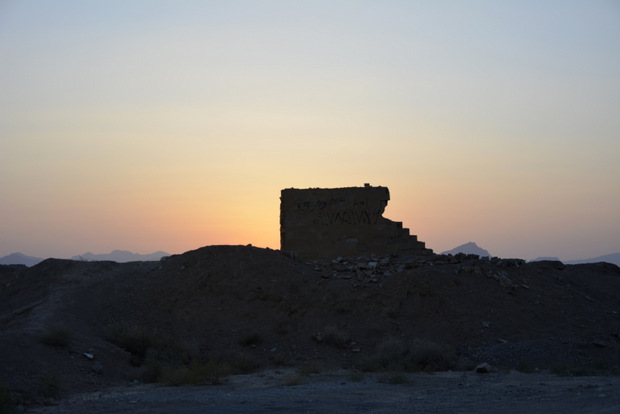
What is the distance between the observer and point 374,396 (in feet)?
43.7

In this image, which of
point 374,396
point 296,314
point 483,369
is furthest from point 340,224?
point 374,396

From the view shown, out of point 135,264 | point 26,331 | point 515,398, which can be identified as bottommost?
point 515,398

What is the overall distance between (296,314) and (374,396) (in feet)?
26.1

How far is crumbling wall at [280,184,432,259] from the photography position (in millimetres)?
28297

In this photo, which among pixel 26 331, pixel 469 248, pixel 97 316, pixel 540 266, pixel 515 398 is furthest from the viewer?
pixel 469 248

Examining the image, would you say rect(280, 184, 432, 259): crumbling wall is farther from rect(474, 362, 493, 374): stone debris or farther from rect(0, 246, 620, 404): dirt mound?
rect(474, 362, 493, 374): stone debris

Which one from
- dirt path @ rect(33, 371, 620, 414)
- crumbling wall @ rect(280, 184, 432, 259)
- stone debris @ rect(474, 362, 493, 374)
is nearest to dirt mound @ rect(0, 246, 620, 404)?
stone debris @ rect(474, 362, 493, 374)

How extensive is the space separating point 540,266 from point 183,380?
14.8 m

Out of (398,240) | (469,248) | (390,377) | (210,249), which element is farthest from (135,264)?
(469,248)

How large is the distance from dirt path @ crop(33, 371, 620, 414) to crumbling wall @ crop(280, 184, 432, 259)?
1211 cm

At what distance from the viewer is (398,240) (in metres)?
28.3

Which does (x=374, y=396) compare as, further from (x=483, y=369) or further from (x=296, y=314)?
(x=296, y=314)

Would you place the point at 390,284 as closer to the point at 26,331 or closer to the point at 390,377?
the point at 390,377

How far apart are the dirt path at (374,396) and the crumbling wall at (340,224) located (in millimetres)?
12111
